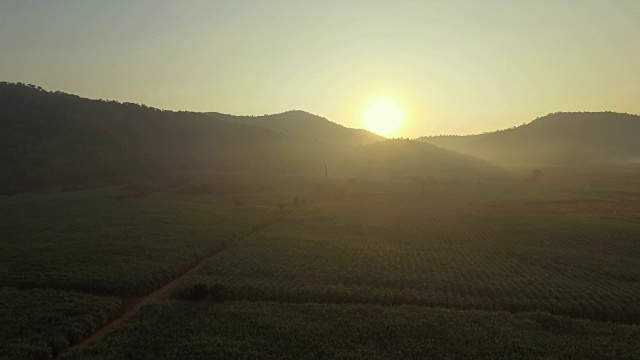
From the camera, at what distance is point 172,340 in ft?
94.6

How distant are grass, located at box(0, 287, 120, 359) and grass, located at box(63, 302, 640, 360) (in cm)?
220

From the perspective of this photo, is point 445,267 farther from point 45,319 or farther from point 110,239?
point 110,239

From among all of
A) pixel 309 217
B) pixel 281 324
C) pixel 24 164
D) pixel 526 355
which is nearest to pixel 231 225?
pixel 309 217

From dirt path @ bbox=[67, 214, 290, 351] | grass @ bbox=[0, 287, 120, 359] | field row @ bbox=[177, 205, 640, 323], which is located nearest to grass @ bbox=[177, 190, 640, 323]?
field row @ bbox=[177, 205, 640, 323]

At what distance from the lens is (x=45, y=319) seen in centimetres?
3155

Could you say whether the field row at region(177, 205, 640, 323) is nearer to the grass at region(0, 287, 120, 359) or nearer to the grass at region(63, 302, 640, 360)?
the grass at region(63, 302, 640, 360)

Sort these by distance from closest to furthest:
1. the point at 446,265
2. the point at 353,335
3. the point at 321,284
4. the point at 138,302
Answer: the point at 353,335 < the point at 138,302 < the point at 321,284 < the point at 446,265

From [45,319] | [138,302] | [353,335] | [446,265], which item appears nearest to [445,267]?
[446,265]

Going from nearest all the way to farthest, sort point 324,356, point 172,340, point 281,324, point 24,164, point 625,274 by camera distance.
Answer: point 324,356
point 172,340
point 281,324
point 625,274
point 24,164

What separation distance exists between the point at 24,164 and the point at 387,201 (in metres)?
97.4

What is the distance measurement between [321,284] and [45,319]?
1956 cm

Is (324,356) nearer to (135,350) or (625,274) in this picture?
(135,350)

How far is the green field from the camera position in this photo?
28.4 metres

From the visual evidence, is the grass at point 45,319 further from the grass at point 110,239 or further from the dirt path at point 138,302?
the grass at point 110,239
